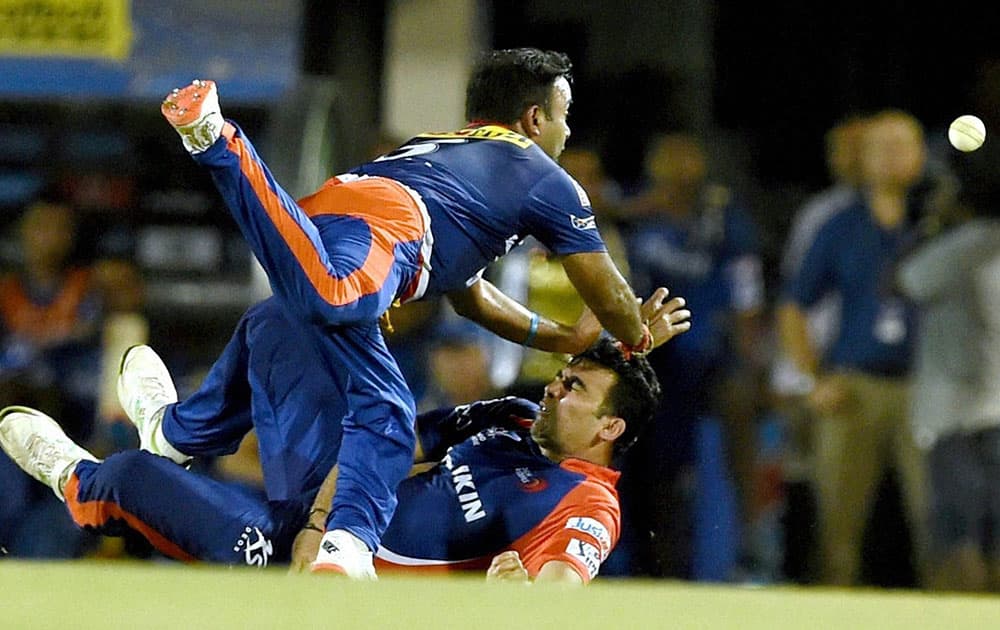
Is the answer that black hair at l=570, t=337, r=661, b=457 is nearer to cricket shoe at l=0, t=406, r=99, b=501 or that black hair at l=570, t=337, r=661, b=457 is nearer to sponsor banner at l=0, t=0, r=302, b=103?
cricket shoe at l=0, t=406, r=99, b=501

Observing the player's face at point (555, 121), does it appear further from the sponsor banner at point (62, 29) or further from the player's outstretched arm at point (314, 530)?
the sponsor banner at point (62, 29)

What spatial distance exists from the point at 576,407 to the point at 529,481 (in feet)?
0.78

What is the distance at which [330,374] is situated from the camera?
4543 millimetres

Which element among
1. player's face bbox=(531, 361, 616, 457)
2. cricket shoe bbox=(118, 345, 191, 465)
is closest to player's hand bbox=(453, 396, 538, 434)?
player's face bbox=(531, 361, 616, 457)

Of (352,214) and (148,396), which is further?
(148,396)

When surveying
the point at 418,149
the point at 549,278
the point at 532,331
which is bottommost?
the point at 549,278

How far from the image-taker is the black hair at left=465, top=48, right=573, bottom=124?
479 centimetres

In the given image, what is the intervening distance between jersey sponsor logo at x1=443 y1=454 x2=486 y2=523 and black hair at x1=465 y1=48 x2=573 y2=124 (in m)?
0.93

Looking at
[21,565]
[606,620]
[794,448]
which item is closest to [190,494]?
[21,565]

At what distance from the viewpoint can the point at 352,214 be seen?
4.39m

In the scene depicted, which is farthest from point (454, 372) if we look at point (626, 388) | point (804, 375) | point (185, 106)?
point (185, 106)

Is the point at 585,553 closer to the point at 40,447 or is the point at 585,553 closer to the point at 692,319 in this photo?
the point at 40,447

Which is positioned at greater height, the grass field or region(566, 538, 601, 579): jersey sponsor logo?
the grass field

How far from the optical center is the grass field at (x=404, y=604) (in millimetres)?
2664
